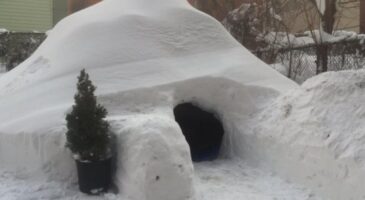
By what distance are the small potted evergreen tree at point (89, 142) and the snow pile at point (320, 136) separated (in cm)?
211

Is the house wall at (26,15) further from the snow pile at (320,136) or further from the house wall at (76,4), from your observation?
the snow pile at (320,136)

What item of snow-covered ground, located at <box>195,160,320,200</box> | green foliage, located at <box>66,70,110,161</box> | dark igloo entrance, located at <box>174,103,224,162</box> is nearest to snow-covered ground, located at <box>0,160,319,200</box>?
snow-covered ground, located at <box>195,160,320,200</box>

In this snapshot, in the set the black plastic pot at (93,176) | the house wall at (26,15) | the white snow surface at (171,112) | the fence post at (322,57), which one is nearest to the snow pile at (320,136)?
the white snow surface at (171,112)

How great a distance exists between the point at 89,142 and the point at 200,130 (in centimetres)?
265

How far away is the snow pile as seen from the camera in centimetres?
538

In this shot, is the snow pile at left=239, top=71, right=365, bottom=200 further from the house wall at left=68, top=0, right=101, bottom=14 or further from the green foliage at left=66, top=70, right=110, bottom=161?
the house wall at left=68, top=0, right=101, bottom=14

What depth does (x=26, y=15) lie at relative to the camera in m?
22.1

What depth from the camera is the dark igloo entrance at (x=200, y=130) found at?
761 centimetres

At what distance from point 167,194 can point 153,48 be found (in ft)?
9.48

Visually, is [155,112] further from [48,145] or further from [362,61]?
[362,61]

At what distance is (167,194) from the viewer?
Result: 17.1ft

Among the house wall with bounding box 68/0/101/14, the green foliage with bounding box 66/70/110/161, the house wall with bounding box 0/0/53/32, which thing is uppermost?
the house wall with bounding box 68/0/101/14

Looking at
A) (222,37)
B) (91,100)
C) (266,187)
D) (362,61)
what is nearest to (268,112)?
(266,187)

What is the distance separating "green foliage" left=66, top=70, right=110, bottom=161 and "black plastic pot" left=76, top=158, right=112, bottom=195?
7 cm
